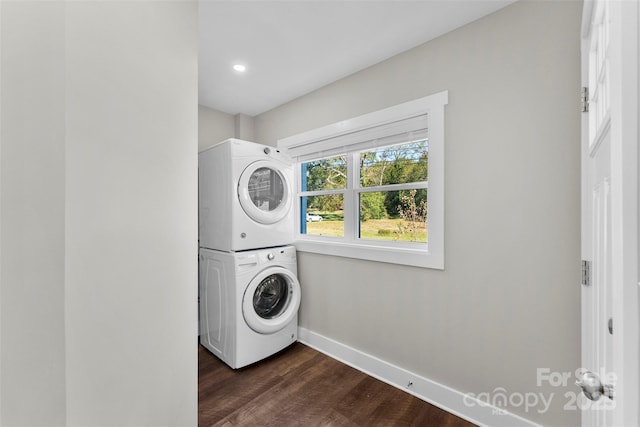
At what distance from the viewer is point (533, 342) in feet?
4.79

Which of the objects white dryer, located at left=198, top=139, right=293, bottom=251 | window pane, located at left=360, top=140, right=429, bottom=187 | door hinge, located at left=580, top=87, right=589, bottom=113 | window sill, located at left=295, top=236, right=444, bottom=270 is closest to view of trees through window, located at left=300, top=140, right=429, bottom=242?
window pane, located at left=360, top=140, right=429, bottom=187

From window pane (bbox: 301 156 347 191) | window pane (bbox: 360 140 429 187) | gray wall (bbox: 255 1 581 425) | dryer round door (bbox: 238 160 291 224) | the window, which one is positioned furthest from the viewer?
window pane (bbox: 301 156 347 191)

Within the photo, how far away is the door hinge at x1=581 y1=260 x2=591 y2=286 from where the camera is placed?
118 centimetres

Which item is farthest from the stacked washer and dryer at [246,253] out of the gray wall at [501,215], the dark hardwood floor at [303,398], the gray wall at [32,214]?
the gray wall at [32,214]

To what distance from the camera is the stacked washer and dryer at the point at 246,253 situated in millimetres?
2191

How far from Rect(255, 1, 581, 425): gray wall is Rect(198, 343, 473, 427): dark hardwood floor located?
9.4 inches

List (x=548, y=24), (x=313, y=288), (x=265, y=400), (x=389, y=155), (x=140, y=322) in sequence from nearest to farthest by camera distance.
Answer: (x=140, y=322), (x=548, y=24), (x=265, y=400), (x=389, y=155), (x=313, y=288)

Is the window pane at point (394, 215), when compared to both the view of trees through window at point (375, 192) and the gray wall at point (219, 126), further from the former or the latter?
the gray wall at point (219, 126)

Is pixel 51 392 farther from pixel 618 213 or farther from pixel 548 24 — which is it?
pixel 548 24

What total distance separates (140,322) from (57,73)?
0.65 metres

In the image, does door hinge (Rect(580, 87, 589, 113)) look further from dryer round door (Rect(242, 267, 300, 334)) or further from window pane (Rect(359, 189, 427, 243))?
dryer round door (Rect(242, 267, 300, 334))

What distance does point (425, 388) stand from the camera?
71.8 inches

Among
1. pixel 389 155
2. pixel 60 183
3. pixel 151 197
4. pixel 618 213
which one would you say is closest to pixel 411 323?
pixel 389 155

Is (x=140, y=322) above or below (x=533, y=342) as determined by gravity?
above
